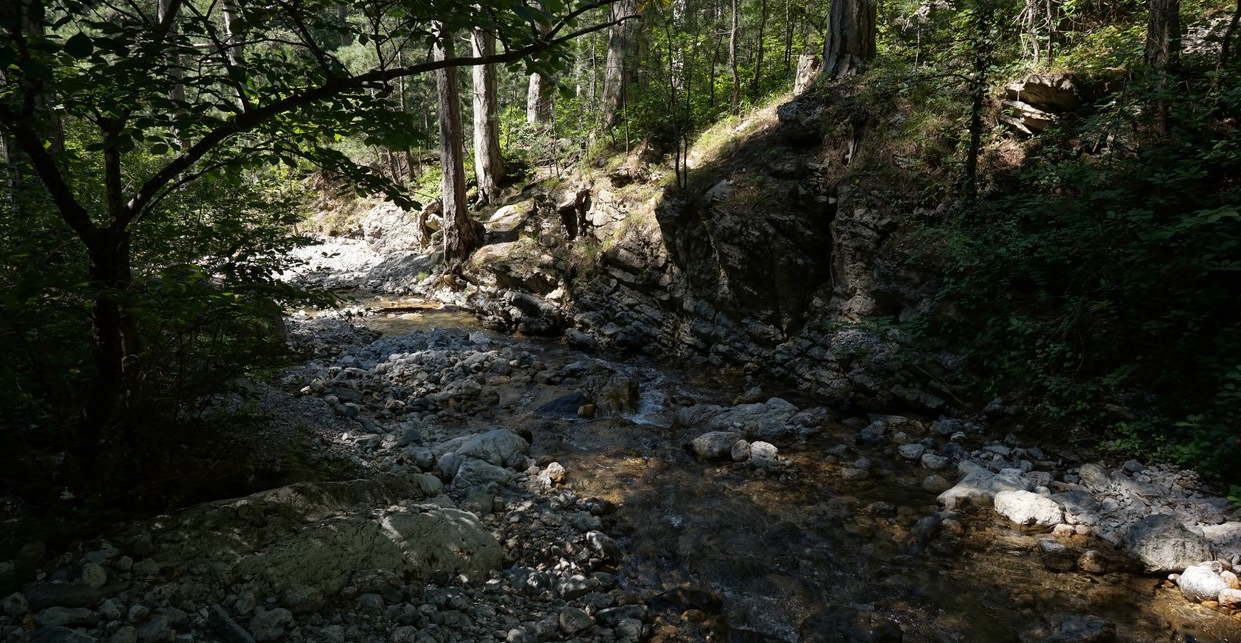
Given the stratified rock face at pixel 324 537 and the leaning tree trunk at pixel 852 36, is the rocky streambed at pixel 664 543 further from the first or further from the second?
the leaning tree trunk at pixel 852 36

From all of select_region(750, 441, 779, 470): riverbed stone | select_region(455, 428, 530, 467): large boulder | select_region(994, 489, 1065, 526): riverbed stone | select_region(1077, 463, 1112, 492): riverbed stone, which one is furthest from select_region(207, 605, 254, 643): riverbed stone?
→ select_region(1077, 463, 1112, 492): riverbed stone

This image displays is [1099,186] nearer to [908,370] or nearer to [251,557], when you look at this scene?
[908,370]

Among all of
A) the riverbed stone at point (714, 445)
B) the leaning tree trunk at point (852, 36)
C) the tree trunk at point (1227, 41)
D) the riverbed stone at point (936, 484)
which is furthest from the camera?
the leaning tree trunk at point (852, 36)

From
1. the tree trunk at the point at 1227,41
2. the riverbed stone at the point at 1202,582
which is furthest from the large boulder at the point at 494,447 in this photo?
the tree trunk at the point at 1227,41

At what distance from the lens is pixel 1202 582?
3977 millimetres

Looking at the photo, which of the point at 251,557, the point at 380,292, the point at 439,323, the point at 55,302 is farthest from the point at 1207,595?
the point at 380,292

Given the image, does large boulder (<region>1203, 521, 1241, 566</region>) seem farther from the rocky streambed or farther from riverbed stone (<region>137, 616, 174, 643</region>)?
riverbed stone (<region>137, 616, 174, 643</region>)

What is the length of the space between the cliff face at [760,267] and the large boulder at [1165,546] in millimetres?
2640

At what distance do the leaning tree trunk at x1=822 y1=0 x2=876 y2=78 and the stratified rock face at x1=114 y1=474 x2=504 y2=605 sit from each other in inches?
365

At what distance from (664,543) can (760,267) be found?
534cm

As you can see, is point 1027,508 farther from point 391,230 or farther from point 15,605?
point 391,230

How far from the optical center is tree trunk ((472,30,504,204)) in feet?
49.8

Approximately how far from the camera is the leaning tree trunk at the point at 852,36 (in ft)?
32.5

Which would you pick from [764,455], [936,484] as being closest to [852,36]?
[764,455]
